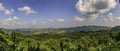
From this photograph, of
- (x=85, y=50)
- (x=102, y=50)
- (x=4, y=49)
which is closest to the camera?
(x=4, y=49)

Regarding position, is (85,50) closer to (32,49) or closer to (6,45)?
(32,49)

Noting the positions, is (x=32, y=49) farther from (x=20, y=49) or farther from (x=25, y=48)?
(x=20, y=49)

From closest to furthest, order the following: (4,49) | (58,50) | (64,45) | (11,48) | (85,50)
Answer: (4,49) → (11,48) → (85,50) → (58,50) → (64,45)

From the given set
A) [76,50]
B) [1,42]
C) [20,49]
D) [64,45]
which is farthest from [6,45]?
[64,45]

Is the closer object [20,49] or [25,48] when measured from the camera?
[20,49]

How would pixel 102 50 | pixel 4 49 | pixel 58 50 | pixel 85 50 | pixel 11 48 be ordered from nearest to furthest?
pixel 4 49 < pixel 11 48 < pixel 102 50 < pixel 85 50 < pixel 58 50

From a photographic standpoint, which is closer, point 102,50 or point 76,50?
point 102,50

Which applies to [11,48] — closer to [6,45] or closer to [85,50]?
[6,45]

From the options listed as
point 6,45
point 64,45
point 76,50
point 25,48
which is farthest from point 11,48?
point 64,45

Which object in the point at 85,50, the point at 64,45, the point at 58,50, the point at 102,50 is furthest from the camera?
the point at 64,45
